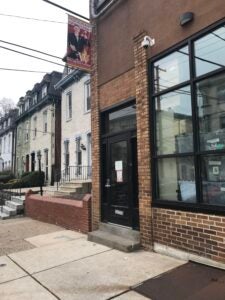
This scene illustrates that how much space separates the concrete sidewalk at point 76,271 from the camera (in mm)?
4230

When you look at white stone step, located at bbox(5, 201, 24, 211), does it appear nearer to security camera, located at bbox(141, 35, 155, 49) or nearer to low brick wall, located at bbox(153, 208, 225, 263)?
low brick wall, located at bbox(153, 208, 225, 263)

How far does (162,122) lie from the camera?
603 cm

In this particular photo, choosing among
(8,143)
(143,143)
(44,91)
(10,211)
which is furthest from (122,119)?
(8,143)

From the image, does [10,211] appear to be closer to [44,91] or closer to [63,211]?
[63,211]

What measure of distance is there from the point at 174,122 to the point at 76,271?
3.16 m

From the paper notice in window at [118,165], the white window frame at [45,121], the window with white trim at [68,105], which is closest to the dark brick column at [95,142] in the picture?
the paper notice in window at [118,165]

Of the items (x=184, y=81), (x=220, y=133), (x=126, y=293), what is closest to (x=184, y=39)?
(x=184, y=81)

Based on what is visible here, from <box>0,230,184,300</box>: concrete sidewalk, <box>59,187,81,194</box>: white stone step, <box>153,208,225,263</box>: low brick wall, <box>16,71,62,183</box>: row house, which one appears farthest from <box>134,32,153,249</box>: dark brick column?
<box>16,71,62,183</box>: row house

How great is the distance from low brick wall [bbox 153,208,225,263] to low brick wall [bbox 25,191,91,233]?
2.65 m

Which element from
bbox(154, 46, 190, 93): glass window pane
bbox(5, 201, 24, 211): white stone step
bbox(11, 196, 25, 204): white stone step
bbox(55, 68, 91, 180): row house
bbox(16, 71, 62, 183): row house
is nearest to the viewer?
bbox(154, 46, 190, 93): glass window pane

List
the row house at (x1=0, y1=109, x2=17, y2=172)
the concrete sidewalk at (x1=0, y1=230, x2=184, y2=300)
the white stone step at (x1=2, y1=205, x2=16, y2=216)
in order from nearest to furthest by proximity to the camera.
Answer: the concrete sidewalk at (x1=0, y1=230, x2=184, y2=300) < the white stone step at (x1=2, y1=205, x2=16, y2=216) < the row house at (x1=0, y1=109, x2=17, y2=172)

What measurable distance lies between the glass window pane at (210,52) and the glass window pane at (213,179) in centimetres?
148

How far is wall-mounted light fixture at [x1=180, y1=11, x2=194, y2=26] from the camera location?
5246mm

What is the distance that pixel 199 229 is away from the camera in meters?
4.95
